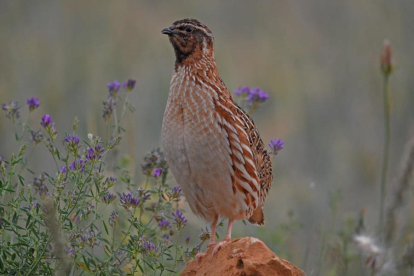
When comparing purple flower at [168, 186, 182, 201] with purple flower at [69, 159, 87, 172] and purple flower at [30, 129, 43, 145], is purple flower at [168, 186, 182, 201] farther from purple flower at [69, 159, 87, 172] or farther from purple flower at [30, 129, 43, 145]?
purple flower at [30, 129, 43, 145]

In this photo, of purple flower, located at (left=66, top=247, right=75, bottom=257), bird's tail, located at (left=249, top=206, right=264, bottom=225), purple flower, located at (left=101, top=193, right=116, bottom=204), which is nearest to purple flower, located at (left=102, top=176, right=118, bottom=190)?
purple flower, located at (left=101, top=193, right=116, bottom=204)

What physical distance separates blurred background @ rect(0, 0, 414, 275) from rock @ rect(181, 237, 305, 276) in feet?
7.69

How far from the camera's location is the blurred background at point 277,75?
9531 mm

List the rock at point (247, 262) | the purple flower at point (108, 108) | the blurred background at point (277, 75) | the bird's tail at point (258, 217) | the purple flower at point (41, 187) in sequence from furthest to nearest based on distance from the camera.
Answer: the blurred background at point (277, 75), the bird's tail at point (258, 217), the purple flower at point (108, 108), the purple flower at point (41, 187), the rock at point (247, 262)

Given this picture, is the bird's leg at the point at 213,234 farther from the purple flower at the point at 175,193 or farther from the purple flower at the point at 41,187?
the purple flower at the point at 41,187

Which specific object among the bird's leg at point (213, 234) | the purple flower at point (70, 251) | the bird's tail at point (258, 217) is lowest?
the purple flower at point (70, 251)

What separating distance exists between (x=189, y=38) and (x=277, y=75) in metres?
5.93

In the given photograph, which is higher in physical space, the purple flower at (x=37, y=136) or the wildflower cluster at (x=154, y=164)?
the wildflower cluster at (x=154, y=164)

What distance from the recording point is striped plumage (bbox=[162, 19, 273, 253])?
5941 mm

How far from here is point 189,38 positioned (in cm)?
636

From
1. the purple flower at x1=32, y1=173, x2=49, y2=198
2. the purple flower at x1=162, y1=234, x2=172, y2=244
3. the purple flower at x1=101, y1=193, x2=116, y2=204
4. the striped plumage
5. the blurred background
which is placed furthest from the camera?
the blurred background

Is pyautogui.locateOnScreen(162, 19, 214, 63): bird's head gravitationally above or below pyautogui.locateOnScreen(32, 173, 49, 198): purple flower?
above

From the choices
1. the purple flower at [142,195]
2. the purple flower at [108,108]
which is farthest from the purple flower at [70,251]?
the purple flower at [108,108]

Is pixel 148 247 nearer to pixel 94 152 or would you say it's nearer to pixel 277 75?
pixel 94 152
